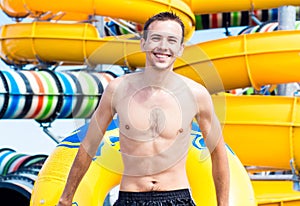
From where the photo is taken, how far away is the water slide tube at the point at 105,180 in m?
4.00

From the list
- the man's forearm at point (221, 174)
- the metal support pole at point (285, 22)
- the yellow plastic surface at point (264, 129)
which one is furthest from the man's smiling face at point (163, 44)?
the metal support pole at point (285, 22)

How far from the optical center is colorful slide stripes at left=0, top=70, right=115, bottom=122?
305 inches

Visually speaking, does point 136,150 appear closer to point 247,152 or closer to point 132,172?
point 132,172

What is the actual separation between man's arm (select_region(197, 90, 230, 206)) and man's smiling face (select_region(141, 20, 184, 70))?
0.29 metres

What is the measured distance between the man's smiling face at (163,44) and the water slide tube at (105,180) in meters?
1.43

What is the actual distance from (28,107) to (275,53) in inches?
132

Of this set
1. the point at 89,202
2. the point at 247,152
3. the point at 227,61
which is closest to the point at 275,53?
the point at 227,61

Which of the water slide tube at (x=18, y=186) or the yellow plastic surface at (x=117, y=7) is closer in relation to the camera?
the water slide tube at (x=18, y=186)

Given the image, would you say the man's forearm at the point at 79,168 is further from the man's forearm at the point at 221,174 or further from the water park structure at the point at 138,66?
the man's forearm at the point at 221,174

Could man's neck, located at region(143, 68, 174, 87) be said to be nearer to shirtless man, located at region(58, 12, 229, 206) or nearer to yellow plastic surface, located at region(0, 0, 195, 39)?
shirtless man, located at region(58, 12, 229, 206)

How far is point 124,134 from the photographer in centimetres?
274

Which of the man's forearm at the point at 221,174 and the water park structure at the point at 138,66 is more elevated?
the water park structure at the point at 138,66

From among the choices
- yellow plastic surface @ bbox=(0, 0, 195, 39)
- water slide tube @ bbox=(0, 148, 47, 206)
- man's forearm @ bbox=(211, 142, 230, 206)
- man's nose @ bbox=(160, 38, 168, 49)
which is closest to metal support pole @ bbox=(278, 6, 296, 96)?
yellow plastic surface @ bbox=(0, 0, 195, 39)

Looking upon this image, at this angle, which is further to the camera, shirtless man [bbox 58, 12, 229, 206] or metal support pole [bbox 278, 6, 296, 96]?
metal support pole [bbox 278, 6, 296, 96]
